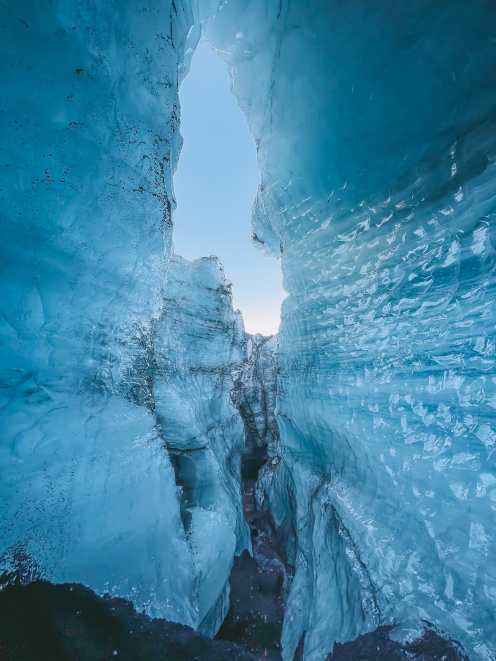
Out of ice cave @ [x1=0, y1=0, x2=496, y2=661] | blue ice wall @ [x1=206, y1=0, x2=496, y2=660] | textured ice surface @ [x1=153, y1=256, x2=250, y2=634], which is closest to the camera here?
ice cave @ [x1=0, y1=0, x2=496, y2=661]

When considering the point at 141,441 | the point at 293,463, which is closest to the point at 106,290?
the point at 141,441

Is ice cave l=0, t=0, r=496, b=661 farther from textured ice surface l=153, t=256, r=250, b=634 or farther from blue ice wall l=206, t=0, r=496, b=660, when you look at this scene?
textured ice surface l=153, t=256, r=250, b=634

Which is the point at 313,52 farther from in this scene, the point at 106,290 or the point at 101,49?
the point at 106,290

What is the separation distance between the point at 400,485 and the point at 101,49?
475cm

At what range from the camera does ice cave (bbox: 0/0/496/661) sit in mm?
2037

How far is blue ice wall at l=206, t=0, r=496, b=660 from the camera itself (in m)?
2.15

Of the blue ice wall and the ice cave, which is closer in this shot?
the ice cave

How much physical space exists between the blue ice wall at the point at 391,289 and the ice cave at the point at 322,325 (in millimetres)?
21

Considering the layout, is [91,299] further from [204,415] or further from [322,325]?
[204,415]

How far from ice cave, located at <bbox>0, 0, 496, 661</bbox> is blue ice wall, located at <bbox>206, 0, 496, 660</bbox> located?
0.02 metres

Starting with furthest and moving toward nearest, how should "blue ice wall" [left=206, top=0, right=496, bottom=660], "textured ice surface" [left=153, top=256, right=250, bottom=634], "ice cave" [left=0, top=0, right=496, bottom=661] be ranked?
"textured ice surface" [left=153, top=256, right=250, bottom=634] < "blue ice wall" [left=206, top=0, right=496, bottom=660] < "ice cave" [left=0, top=0, right=496, bottom=661]

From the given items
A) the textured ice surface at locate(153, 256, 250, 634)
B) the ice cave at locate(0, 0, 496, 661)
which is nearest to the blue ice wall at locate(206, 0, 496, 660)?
the ice cave at locate(0, 0, 496, 661)

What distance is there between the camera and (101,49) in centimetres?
225

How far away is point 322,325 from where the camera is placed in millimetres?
4223
